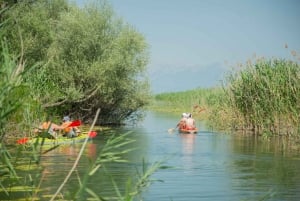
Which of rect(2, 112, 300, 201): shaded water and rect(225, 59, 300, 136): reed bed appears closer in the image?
rect(2, 112, 300, 201): shaded water

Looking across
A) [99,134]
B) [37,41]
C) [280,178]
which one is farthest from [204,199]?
[37,41]

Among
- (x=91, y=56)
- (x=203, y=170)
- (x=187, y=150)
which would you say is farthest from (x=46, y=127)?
(x=91, y=56)

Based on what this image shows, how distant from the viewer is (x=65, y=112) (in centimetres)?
3166

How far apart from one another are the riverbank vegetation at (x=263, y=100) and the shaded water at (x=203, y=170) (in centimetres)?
104

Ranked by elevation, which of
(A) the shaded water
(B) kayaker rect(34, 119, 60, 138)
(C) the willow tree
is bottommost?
(A) the shaded water

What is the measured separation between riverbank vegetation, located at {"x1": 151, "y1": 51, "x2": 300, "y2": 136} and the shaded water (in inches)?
41.0

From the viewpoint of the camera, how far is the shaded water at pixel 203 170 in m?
11.6

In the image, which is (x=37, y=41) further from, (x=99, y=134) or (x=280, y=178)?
(x=280, y=178)

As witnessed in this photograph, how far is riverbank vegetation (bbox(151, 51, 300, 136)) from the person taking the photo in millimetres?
22562

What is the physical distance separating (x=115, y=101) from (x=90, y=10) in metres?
5.04

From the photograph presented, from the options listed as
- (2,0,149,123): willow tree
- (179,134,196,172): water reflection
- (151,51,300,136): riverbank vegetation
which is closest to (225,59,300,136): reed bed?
(151,51,300,136): riverbank vegetation

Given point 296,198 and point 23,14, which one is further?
point 23,14

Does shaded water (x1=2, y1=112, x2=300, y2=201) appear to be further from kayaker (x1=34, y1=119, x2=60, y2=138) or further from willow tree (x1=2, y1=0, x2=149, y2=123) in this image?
willow tree (x1=2, y1=0, x2=149, y2=123)

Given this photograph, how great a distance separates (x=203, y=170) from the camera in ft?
49.4
